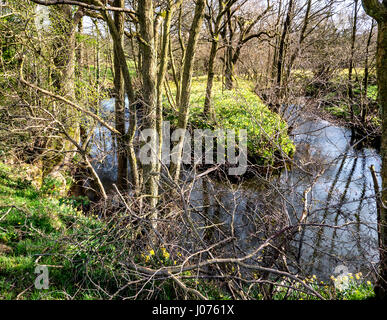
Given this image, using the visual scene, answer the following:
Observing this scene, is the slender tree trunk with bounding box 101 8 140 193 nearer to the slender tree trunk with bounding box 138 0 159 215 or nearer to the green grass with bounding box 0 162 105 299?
the slender tree trunk with bounding box 138 0 159 215

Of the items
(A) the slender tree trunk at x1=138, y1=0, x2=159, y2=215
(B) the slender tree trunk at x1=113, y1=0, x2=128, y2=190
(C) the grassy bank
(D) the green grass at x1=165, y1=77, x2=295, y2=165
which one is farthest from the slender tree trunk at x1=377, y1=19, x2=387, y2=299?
(D) the green grass at x1=165, y1=77, x2=295, y2=165

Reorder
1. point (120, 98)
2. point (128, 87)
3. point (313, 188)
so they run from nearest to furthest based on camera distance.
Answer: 1. point (313, 188)
2. point (128, 87)
3. point (120, 98)

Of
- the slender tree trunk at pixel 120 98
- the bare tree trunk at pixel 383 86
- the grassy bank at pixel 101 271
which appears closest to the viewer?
the bare tree trunk at pixel 383 86

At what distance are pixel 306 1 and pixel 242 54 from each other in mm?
4027

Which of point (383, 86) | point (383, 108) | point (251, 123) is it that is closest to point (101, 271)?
point (383, 108)

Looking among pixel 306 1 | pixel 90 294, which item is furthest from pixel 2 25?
pixel 306 1

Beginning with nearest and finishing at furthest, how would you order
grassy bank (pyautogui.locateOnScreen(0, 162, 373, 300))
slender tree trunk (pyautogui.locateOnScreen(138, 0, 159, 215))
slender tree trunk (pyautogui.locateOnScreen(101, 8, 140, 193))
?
grassy bank (pyautogui.locateOnScreen(0, 162, 373, 300)), slender tree trunk (pyautogui.locateOnScreen(138, 0, 159, 215)), slender tree trunk (pyautogui.locateOnScreen(101, 8, 140, 193))

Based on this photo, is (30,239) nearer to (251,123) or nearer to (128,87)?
(128,87)

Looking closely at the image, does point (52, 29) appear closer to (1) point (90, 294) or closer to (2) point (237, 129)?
(1) point (90, 294)

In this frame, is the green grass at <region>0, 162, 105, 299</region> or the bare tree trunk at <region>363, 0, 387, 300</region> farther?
the green grass at <region>0, 162, 105, 299</region>

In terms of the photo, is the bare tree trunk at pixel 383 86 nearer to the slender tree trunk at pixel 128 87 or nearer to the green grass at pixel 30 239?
the green grass at pixel 30 239

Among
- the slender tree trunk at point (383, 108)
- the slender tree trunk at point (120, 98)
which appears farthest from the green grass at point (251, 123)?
the slender tree trunk at point (383, 108)

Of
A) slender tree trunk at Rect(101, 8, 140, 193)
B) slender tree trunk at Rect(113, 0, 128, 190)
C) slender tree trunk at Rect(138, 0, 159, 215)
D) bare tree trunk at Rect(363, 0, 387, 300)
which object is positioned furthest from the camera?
slender tree trunk at Rect(113, 0, 128, 190)
